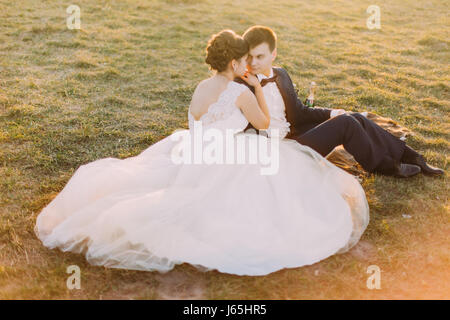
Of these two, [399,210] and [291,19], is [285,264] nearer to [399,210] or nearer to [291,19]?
[399,210]

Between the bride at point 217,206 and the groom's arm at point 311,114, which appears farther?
the groom's arm at point 311,114

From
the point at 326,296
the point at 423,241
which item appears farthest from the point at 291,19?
the point at 326,296

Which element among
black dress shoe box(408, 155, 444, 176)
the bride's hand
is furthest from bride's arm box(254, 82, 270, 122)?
black dress shoe box(408, 155, 444, 176)

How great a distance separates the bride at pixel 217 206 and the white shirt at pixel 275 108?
68cm

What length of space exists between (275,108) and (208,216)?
2.08 m

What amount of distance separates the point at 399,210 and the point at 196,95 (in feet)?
8.44

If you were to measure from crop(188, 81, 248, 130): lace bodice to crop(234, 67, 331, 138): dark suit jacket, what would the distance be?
1117 mm

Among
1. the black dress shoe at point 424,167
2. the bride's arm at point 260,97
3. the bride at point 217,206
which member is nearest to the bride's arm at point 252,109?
the bride at point 217,206

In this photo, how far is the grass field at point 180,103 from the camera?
11.8 ft

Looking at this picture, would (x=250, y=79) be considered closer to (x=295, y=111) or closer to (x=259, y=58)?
(x=259, y=58)

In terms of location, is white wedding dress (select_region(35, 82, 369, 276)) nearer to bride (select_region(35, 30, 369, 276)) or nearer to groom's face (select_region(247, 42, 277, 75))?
bride (select_region(35, 30, 369, 276))

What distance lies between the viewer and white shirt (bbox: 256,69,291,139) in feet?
16.7

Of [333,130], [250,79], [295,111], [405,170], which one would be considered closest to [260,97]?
[250,79]

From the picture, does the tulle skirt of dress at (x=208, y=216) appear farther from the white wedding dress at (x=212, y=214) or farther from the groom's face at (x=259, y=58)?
the groom's face at (x=259, y=58)
